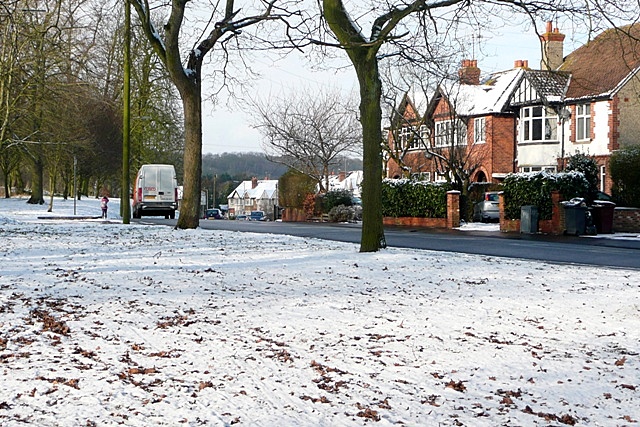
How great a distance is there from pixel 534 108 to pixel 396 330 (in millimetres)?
39236

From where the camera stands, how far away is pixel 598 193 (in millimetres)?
31172

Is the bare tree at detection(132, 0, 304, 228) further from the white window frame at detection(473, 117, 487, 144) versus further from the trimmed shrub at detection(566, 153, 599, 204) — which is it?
the white window frame at detection(473, 117, 487, 144)

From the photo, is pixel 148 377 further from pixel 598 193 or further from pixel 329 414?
pixel 598 193

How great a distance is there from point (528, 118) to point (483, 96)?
485 cm

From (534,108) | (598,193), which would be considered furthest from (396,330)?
(534,108)

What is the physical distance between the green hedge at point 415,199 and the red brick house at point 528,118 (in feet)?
16.4

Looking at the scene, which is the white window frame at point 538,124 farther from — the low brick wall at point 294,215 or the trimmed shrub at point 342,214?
the low brick wall at point 294,215

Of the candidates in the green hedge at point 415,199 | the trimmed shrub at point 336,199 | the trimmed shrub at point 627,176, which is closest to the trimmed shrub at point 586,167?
the trimmed shrub at point 627,176

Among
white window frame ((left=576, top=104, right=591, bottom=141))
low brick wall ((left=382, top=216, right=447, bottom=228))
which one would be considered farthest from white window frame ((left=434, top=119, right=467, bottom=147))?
low brick wall ((left=382, top=216, right=447, bottom=228))

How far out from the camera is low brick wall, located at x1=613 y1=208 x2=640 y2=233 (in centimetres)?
2839

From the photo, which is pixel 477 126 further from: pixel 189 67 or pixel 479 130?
pixel 189 67

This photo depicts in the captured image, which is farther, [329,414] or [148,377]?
[148,377]

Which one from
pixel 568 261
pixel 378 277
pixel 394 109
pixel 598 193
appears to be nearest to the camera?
pixel 378 277

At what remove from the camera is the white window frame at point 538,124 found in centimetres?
4387
